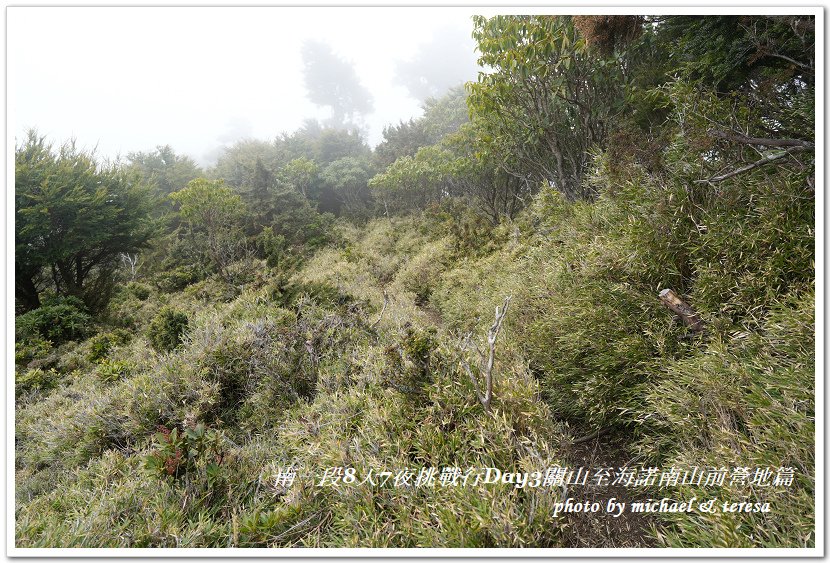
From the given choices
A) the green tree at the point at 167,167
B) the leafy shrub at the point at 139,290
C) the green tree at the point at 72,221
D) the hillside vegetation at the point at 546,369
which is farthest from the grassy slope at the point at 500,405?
the green tree at the point at 167,167

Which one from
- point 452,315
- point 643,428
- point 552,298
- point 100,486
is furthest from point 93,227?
point 643,428

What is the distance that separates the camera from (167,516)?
2.64 m

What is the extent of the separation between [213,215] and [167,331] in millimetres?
11830

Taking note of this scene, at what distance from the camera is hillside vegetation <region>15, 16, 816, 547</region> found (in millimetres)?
2400

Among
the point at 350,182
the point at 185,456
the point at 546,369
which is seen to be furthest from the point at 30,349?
the point at 350,182

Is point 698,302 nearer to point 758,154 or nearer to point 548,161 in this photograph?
point 758,154

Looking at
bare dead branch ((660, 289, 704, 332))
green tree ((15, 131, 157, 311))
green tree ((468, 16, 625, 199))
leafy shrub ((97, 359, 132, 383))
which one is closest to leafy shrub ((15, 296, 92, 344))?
green tree ((15, 131, 157, 311))

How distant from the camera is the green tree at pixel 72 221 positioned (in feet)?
30.7

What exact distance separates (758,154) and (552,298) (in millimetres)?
2711

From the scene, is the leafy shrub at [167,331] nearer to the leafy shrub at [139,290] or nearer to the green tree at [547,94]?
the green tree at [547,94]

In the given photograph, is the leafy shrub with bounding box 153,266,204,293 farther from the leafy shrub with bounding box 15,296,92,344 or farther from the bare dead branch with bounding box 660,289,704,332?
the bare dead branch with bounding box 660,289,704,332

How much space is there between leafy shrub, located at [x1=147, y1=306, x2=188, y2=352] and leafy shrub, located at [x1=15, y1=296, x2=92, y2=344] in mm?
4075

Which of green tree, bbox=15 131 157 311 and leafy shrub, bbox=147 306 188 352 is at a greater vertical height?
green tree, bbox=15 131 157 311

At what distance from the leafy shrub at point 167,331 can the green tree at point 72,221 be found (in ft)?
18.5
